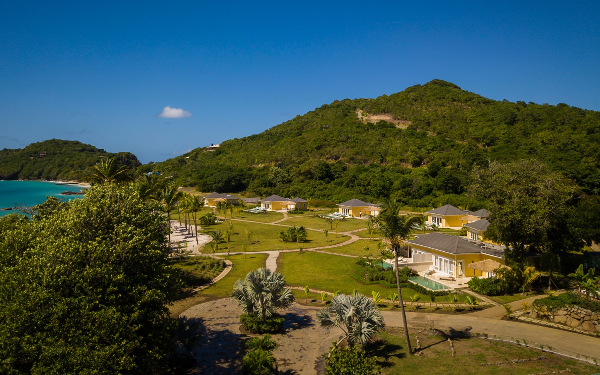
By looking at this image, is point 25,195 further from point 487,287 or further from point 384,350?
point 487,287

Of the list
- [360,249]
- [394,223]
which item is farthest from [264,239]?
[394,223]

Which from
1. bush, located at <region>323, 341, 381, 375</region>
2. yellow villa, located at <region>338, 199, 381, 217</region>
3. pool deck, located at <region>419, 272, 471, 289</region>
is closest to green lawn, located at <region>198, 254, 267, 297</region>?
pool deck, located at <region>419, 272, 471, 289</region>

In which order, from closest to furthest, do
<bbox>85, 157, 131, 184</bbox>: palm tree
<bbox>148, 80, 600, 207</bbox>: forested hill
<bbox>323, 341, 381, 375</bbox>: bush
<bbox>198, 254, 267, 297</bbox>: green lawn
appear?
<bbox>323, 341, 381, 375</bbox>: bush < <bbox>198, 254, 267, 297</bbox>: green lawn < <bbox>85, 157, 131, 184</bbox>: palm tree < <bbox>148, 80, 600, 207</bbox>: forested hill

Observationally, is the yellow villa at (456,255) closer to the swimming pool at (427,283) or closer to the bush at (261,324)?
the swimming pool at (427,283)

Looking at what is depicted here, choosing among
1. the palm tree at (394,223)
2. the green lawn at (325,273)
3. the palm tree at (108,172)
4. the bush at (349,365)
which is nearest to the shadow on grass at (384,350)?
the palm tree at (394,223)

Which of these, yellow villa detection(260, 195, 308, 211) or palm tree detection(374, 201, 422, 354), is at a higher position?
palm tree detection(374, 201, 422, 354)

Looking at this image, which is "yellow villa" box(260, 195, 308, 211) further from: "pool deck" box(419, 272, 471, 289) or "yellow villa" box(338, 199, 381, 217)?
"pool deck" box(419, 272, 471, 289)
